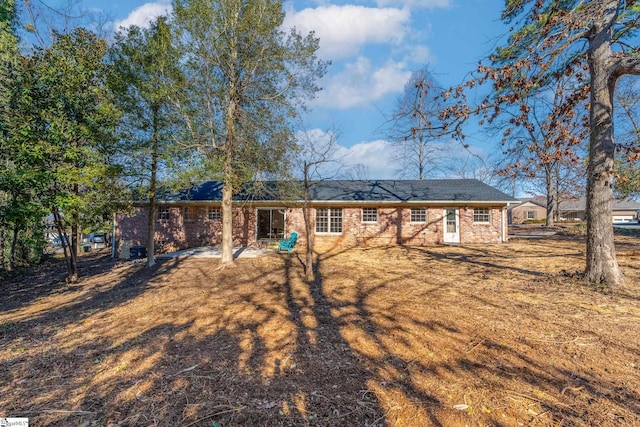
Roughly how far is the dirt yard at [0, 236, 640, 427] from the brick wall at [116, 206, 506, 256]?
23.0 ft

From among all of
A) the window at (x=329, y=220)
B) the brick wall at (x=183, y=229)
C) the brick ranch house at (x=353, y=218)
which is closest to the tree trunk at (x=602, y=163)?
the brick ranch house at (x=353, y=218)

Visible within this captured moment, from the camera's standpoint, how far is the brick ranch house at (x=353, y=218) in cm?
1471

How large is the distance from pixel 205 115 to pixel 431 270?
8.95m

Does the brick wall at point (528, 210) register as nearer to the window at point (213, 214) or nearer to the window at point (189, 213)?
the window at point (213, 214)

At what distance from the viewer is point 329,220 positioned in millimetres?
15273

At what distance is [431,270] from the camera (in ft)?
29.2

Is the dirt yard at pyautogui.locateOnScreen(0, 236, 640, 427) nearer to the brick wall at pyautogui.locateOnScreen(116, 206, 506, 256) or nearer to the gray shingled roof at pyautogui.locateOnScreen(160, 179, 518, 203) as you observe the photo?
the brick wall at pyautogui.locateOnScreen(116, 206, 506, 256)

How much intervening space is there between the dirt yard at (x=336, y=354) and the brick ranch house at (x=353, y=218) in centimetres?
705

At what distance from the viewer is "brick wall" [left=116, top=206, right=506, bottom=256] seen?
14758 millimetres

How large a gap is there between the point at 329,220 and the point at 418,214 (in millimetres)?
4642

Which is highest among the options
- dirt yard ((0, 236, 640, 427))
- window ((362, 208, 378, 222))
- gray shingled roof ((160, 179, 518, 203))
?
gray shingled roof ((160, 179, 518, 203))

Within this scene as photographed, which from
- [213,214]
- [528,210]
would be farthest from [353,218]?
[528,210]

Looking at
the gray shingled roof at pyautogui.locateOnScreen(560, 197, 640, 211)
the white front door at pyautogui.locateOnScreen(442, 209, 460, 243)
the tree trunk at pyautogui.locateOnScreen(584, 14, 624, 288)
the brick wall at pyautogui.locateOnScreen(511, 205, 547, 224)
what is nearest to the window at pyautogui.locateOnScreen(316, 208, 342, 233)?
the white front door at pyautogui.locateOnScreen(442, 209, 460, 243)

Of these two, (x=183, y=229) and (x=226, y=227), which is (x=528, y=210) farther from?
(x=226, y=227)
